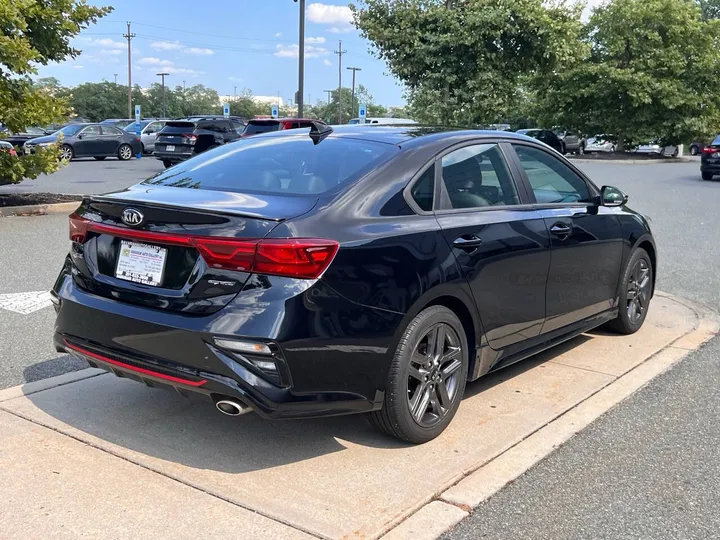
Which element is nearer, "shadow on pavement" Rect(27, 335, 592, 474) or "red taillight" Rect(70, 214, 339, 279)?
"red taillight" Rect(70, 214, 339, 279)

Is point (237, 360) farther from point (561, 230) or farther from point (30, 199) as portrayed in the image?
point (30, 199)

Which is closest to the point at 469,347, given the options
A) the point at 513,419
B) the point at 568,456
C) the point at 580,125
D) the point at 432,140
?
the point at 513,419

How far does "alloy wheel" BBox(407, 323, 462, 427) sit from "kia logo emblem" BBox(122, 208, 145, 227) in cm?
148

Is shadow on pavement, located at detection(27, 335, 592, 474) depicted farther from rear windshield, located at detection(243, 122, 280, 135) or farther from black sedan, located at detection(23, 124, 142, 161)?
black sedan, located at detection(23, 124, 142, 161)

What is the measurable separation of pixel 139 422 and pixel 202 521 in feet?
3.87

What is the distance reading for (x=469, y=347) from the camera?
4.32m

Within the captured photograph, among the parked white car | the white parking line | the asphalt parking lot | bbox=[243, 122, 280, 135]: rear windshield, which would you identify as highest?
bbox=[243, 122, 280, 135]: rear windshield

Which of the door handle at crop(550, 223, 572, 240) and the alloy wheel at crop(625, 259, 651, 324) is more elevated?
the door handle at crop(550, 223, 572, 240)

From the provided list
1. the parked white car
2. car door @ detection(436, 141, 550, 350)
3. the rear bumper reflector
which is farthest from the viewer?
the parked white car

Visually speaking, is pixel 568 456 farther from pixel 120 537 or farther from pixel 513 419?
pixel 120 537

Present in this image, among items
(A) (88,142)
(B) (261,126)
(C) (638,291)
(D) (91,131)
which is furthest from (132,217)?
(D) (91,131)

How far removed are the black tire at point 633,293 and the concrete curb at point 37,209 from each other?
861cm

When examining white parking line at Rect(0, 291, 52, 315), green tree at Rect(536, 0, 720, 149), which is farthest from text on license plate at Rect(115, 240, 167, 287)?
green tree at Rect(536, 0, 720, 149)

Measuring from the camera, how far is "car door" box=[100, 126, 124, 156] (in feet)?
95.9
